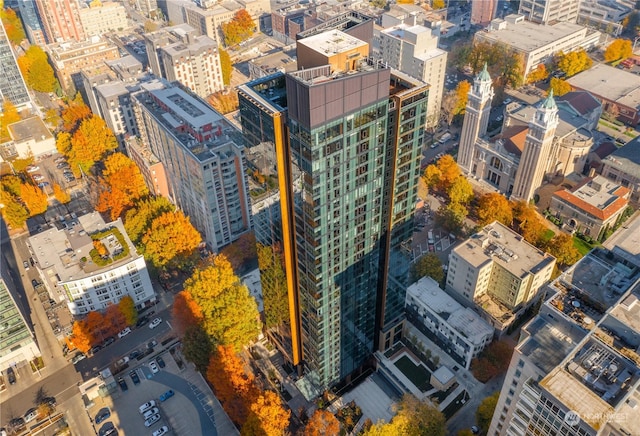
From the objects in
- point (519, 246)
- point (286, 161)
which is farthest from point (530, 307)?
point (286, 161)

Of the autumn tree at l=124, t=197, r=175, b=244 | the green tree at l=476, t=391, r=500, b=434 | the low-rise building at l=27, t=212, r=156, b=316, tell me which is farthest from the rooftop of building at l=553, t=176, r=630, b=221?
the low-rise building at l=27, t=212, r=156, b=316

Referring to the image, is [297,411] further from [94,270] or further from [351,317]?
[94,270]

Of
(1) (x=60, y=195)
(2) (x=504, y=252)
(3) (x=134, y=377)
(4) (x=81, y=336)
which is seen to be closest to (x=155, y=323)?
(3) (x=134, y=377)

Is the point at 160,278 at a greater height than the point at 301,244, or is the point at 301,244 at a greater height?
the point at 301,244

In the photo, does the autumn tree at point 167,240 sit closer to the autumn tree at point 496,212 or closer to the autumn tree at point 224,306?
the autumn tree at point 224,306

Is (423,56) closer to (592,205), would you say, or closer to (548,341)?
(592,205)
